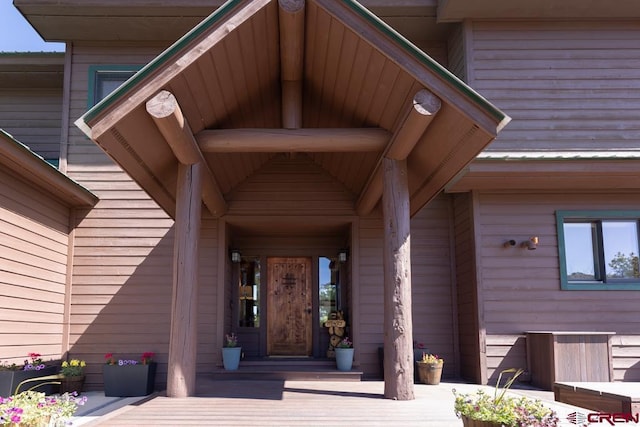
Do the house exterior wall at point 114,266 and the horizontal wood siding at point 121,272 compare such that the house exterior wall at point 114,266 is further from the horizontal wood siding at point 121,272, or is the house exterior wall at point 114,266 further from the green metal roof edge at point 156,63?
the green metal roof edge at point 156,63

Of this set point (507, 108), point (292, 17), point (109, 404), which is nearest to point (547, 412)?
point (292, 17)

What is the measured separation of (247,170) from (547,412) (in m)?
6.12

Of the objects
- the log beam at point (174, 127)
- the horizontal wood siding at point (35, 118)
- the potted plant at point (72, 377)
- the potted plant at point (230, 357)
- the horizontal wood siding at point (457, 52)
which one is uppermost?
the horizontal wood siding at point (457, 52)

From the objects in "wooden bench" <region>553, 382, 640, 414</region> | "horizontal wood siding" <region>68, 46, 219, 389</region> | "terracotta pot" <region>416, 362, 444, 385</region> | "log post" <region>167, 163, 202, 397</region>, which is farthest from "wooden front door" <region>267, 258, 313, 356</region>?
"wooden bench" <region>553, 382, 640, 414</region>

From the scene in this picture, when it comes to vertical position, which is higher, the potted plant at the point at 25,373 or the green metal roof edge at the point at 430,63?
the green metal roof edge at the point at 430,63

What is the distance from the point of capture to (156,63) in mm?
5211

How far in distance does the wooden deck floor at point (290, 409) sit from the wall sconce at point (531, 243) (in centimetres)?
267

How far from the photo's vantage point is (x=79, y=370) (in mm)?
7914

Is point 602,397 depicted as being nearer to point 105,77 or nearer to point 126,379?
point 126,379

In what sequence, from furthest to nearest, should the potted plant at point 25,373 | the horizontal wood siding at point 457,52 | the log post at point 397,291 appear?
the horizontal wood siding at point 457,52
the potted plant at point 25,373
the log post at point 397,291

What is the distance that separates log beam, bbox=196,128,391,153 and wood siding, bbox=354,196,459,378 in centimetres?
284

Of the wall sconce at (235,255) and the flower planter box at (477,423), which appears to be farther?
the wall sconce at (235,255)

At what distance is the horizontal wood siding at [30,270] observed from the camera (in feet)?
22.2

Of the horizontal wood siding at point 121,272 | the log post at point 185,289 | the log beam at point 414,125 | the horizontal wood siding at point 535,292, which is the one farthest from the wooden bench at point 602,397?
the horizontal wood siding at point 121,272
